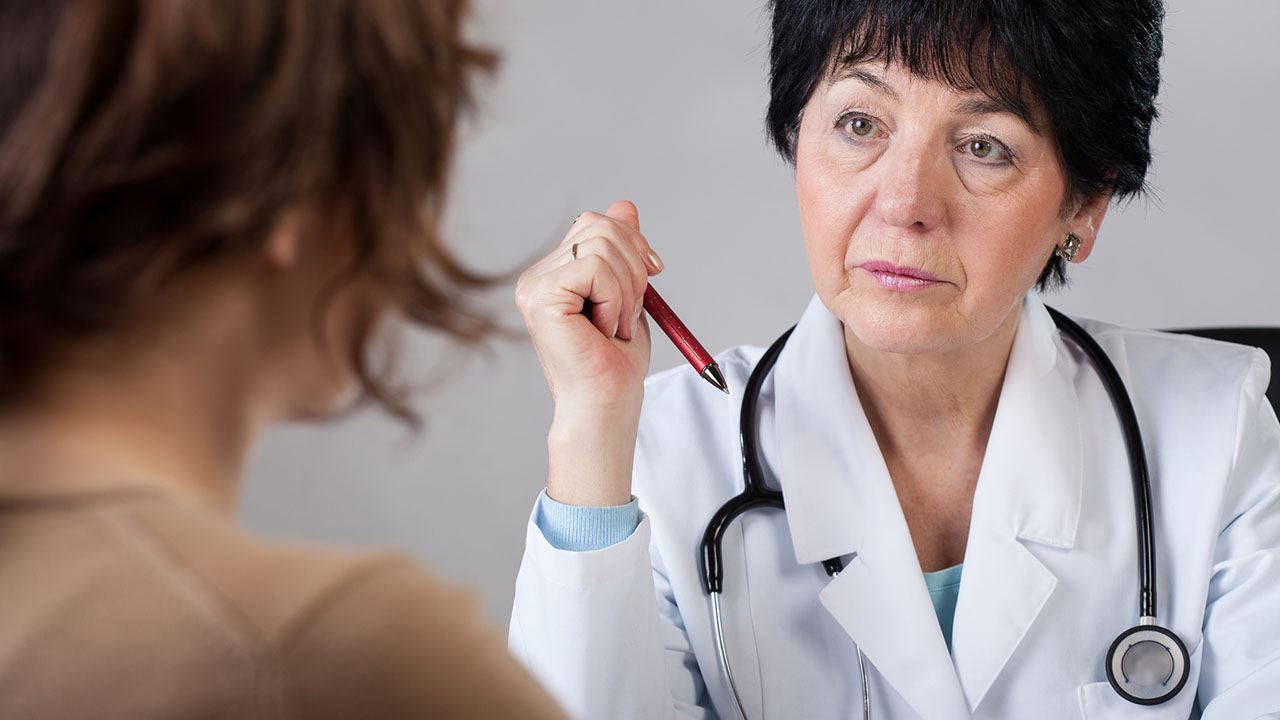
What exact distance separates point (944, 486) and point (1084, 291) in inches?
32.5

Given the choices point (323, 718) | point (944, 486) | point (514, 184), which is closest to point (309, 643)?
point (323, 718)

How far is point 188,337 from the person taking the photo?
1.58 ft

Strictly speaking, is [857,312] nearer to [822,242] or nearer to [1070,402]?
[822,242]

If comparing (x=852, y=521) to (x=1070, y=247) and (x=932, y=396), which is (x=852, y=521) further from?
(x=1070, y=247)

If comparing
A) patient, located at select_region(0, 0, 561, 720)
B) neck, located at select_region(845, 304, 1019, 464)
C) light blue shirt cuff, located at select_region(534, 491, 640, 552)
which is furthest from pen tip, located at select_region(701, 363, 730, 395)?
patient, located at select_region(0, 0, 561, 720)

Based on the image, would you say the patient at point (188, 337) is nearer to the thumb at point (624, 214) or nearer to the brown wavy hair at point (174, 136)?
the brown wavy hair at point (174, 136)

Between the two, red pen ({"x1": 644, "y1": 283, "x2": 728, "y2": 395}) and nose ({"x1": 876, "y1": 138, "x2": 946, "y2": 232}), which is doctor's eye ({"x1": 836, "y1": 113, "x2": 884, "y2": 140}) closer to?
nose ({"x1": 876, "y1": 138, "x2": 946, "y2": 232})

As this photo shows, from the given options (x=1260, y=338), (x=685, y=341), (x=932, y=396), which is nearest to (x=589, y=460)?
(x=685, y=341)

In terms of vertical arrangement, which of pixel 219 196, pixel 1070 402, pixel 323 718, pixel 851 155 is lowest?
pixel 323 718

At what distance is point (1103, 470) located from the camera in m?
1.23

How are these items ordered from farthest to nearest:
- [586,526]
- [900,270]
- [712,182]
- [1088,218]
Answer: [712,182] → [1088,218] → [900,270] → [586,526]

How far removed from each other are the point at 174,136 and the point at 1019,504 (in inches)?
39.2

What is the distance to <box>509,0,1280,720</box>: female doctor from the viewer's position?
41.2 inches

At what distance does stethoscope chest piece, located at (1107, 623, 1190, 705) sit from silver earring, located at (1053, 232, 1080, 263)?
1.41 ft
